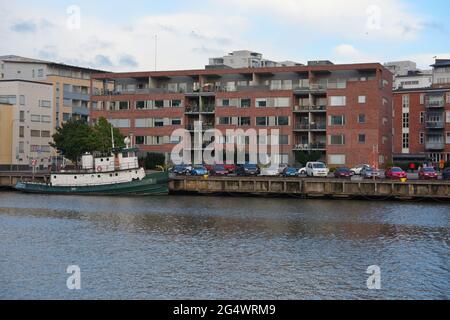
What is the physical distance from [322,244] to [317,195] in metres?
35.4

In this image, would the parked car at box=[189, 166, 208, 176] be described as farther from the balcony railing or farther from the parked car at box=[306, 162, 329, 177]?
the balcony railing

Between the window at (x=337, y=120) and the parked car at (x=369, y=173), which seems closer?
the parked car at (x=369, y=173)

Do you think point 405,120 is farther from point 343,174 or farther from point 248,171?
point 343,174

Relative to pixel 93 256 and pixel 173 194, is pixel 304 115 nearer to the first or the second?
pixel 173 194

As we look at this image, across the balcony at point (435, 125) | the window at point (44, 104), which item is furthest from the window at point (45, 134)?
the balcony at point (435, 125)

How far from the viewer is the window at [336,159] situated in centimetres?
11675

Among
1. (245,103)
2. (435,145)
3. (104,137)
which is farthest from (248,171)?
(435,145)

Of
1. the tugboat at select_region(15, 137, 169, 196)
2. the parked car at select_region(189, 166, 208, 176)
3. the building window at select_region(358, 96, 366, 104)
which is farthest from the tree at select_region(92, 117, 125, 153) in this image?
the building window at select_region(358, 96, 366, 104)

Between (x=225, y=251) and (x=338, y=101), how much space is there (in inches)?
3018

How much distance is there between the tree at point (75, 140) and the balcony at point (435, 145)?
63.7 metres

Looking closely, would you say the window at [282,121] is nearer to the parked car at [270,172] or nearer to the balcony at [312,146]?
the balcony at [312,146]

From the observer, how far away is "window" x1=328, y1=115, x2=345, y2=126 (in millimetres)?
117062

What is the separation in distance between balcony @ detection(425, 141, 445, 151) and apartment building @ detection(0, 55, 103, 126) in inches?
3062

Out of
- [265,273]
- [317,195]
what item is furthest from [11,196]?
[265,273]
